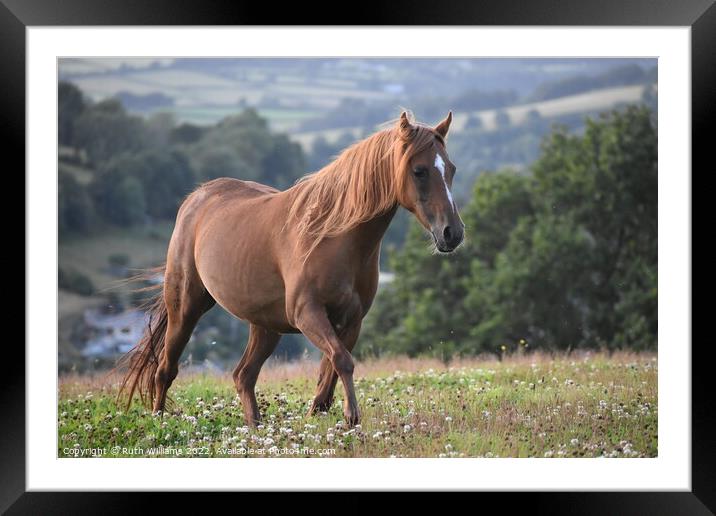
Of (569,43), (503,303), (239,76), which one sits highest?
(239,76)

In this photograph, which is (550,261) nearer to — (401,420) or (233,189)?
(233,189)

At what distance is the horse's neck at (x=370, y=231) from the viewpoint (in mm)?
7059

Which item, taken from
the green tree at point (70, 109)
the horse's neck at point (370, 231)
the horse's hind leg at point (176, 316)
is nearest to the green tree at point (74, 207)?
the green tree at point (70, 109)

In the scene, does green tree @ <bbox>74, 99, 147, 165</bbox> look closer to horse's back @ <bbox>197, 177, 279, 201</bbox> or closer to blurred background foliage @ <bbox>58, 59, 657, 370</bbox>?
blurred background foliage @ <bbox>58, 59, 657, 370</bbox>

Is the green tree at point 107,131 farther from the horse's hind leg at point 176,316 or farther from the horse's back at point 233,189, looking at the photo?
the horse's hind leg at point 176,316

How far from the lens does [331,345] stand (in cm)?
678

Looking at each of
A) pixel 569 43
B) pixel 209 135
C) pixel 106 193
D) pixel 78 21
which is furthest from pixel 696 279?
pixel 209 135

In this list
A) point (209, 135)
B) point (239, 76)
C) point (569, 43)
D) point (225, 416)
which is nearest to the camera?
point (569, 43)

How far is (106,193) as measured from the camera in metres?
48.1

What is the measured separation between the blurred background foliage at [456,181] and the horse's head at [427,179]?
1761 cm

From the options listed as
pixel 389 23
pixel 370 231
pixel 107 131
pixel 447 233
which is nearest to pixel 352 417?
pixel 370 231

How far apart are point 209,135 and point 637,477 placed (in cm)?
→ 5379

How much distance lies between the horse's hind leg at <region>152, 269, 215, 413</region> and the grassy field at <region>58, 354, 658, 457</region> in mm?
273

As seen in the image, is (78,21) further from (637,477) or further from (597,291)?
(597,291)
